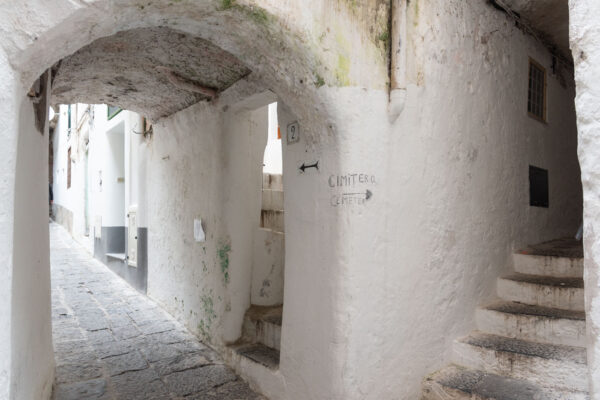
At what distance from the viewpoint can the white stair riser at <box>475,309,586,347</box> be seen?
3.17m

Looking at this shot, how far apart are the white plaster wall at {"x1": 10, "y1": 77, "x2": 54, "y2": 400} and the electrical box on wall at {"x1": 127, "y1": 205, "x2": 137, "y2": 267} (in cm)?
388

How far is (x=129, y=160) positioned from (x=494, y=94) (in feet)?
19.0

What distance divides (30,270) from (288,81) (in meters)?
1.93

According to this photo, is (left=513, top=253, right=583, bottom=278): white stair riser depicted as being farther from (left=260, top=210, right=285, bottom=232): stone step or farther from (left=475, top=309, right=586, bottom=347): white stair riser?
(left=260, top=210, right=285, bottom=232): stone step

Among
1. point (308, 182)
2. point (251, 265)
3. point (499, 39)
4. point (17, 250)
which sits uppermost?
point (499, 39)

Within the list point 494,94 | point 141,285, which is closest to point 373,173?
point 494,94

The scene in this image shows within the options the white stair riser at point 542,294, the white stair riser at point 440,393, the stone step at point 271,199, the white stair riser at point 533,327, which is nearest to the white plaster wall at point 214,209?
the stone step at point 271,199

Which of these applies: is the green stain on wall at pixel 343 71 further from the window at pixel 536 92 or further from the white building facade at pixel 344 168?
the window at pixel 536 92

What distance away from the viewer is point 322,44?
275 centimetres

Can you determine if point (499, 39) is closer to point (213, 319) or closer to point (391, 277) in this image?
point (391, 277)

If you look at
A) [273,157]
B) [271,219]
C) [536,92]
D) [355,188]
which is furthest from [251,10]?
[273,157]

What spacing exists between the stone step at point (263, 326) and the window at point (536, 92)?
325 cm

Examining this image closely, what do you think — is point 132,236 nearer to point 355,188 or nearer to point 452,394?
point 355,188

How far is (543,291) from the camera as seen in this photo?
11.8 feet
